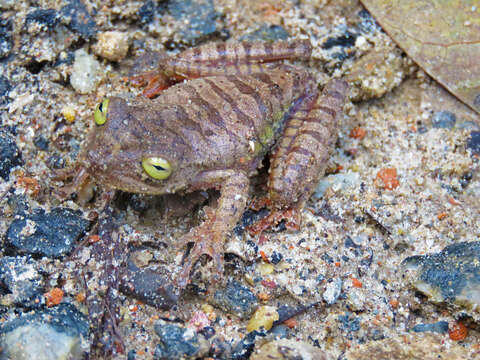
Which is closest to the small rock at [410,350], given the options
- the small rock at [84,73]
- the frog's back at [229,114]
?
the frog's back at [229,114]

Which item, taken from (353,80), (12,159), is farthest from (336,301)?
(12,159)

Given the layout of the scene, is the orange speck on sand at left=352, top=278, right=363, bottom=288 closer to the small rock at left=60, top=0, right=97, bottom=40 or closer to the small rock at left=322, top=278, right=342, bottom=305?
the small rock at left=322, top=278, right=342, bottom=305

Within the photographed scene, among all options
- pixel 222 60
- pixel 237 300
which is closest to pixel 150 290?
pixel 237 300

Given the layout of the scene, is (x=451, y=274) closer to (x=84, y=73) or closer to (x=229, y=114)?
(x=229, y=114)

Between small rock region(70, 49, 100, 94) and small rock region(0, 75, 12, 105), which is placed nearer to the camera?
small rock region(0, 75, 12, 105)

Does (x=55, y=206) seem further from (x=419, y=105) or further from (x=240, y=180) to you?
(x=419, y=105)

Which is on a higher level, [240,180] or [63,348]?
[240,180]

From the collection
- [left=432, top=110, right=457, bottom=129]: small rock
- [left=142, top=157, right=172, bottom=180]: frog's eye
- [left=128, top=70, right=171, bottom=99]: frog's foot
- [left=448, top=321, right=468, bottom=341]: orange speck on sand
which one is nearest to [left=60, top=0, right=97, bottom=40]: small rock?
[left=128, top=70, right=171, bottom=99]: frog's foot
